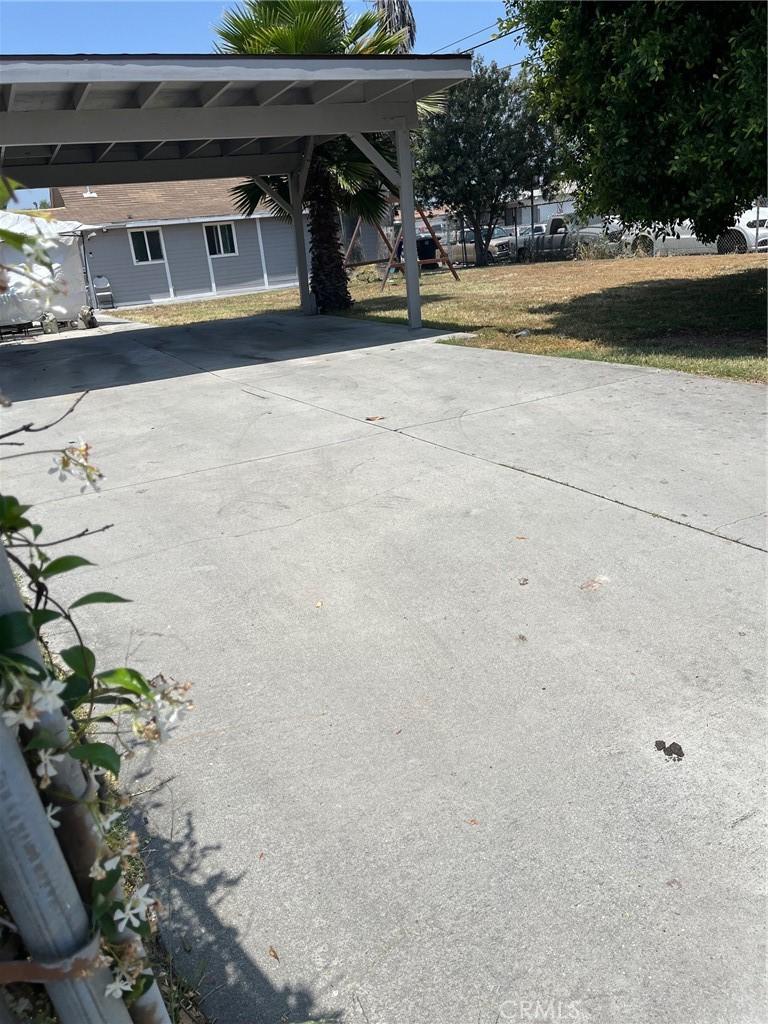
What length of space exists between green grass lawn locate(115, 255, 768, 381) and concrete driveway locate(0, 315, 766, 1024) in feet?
8.60

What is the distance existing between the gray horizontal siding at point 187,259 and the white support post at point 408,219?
17.7 meters

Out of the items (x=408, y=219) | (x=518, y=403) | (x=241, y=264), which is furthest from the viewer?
(x=241, y=264)

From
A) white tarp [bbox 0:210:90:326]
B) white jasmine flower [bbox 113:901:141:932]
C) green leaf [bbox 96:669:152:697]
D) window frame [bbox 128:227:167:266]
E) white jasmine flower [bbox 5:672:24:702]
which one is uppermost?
window frame [bbox 128:227:167:266]

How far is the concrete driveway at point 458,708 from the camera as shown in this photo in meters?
1.98

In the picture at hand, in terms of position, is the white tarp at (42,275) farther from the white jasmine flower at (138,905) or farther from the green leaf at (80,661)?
the white jasmine flower at (138,905)

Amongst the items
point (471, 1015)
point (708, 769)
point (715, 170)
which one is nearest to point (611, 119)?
point (715, 170)

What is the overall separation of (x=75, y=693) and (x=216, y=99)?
38.3 ft

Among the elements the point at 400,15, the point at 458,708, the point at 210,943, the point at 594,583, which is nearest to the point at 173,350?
the point at 594,583

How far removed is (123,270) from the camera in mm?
27656

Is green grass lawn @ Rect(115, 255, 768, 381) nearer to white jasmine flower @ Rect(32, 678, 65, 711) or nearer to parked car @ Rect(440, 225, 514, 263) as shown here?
parked car @ Rect(440, 225, 514, 263)

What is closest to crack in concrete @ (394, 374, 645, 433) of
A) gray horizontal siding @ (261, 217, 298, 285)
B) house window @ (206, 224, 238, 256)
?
house window @ (206, 224, 238, 256)

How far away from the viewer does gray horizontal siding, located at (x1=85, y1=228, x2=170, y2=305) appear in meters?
27.0

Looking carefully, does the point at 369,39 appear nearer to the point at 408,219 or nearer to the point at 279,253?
the point at 408,219
